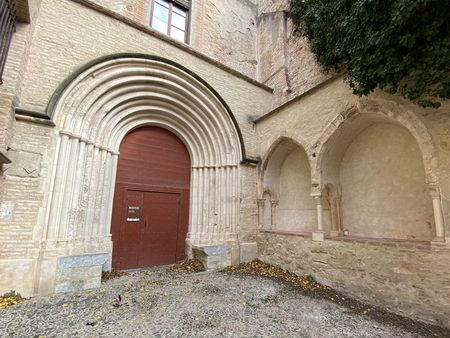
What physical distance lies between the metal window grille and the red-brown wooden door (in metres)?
2.39

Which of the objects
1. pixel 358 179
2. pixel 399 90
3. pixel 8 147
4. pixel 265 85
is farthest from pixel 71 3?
pixel 358 179

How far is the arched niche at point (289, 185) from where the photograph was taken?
530 cm

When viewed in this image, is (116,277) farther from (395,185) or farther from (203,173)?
(395,185)

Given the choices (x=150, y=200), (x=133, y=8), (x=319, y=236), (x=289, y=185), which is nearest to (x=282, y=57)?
(x=289, y=185)

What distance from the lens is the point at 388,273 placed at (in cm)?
319

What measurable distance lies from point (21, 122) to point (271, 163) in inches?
196

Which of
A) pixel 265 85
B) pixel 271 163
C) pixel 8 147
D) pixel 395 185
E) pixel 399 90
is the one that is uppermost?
pixel 265 85

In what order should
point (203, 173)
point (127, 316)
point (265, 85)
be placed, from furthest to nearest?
point (265, 85) → point (203, 173) → point (127, 316)

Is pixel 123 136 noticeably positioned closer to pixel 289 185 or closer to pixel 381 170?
pixel 289 185

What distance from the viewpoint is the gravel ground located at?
2487 mm

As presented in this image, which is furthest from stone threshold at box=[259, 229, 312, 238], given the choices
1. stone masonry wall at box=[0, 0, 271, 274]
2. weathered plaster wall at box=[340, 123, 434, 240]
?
stone masonry wall at box=[0, 0, 271, 274]

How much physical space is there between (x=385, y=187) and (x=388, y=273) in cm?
150

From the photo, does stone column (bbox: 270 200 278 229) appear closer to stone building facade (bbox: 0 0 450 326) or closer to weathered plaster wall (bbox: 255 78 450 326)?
stone building facade (bbox: 0 0 450 326)

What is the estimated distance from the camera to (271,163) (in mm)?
5895
